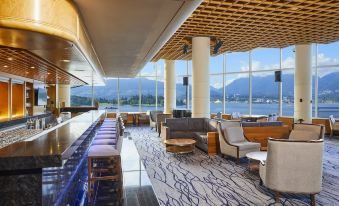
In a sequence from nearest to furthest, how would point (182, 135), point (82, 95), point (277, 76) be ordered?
1. point (182, 135)
2. point (277, 76)
3. point (82, 95)

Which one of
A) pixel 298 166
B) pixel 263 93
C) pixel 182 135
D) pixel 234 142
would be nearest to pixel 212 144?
pixel 234 142

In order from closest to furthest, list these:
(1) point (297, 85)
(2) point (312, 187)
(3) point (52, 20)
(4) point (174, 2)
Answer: (3) point (52, 20)
(4) point (174, 2)
(2) point (312, 187)
(1) point (297, 85)

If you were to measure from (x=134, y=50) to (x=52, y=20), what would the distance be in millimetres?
2849

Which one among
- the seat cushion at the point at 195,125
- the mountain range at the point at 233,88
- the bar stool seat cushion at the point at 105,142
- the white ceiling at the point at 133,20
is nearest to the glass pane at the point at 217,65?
the mountain range at the point at 233,88

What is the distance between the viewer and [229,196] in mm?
4156

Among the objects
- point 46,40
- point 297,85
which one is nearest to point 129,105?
point 297,85

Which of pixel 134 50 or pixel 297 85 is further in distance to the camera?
pixel 297 85

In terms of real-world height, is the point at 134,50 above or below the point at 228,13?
below

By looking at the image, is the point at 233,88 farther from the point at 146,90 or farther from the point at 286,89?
the point at 146,90

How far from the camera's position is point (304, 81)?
10594mm

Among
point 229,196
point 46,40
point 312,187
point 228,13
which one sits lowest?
point 229,196

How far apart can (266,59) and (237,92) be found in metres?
2.41

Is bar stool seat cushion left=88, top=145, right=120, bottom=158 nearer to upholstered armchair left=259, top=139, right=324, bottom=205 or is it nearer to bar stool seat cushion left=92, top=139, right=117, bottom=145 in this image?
bar stool seat cushion left=92, top=139, right=117, bottom=145

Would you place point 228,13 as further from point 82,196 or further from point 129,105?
point 129,105
